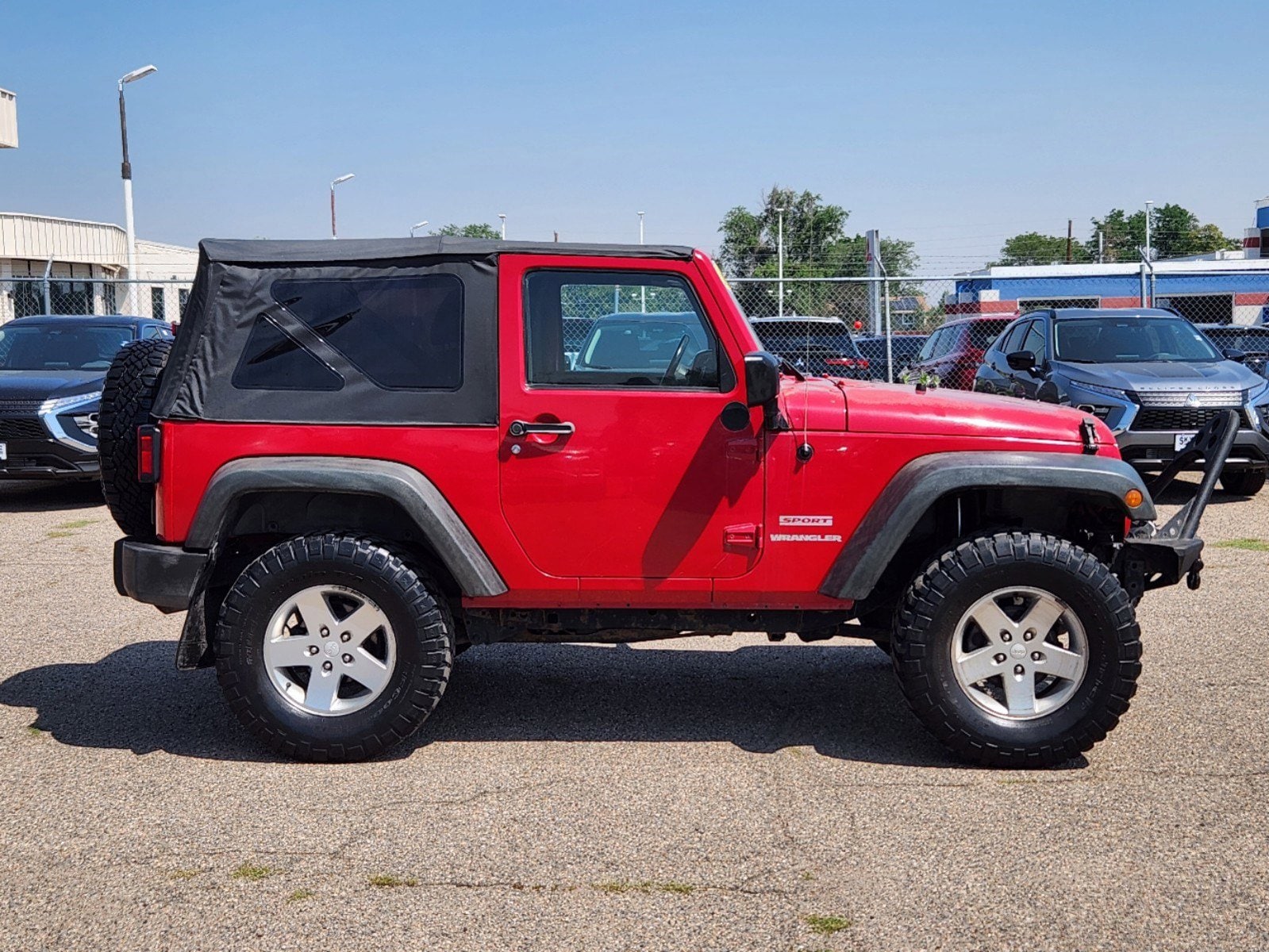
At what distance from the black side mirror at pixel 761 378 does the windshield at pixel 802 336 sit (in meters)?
11.0

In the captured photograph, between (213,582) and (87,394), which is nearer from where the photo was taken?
(213,582)

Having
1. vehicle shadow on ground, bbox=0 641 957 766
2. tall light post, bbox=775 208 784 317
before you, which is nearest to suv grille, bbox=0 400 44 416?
vehicle shadow on ground, bbox=0 641 957 766

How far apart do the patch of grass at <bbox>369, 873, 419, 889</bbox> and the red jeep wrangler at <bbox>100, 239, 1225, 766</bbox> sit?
3.25ft

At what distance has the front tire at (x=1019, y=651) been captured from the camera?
181 inches

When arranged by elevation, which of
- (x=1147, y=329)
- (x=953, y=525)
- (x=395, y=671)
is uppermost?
(x=1147, y=329)

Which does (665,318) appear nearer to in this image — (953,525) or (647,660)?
(953,525)

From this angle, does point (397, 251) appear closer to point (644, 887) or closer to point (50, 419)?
point (644, 887)

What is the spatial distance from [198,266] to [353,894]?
8.15 ft

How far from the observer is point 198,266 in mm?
4898

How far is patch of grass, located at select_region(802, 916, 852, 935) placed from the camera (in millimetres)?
3385

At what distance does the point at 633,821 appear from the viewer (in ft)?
13.6

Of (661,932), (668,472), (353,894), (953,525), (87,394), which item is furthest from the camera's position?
(87,394)

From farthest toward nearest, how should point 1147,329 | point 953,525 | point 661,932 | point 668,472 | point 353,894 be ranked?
point 1147,329 < point 953,525 < point 668,472 < point 353,894 < point 661,932

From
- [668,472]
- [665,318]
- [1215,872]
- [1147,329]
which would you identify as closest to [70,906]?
[668,472]
